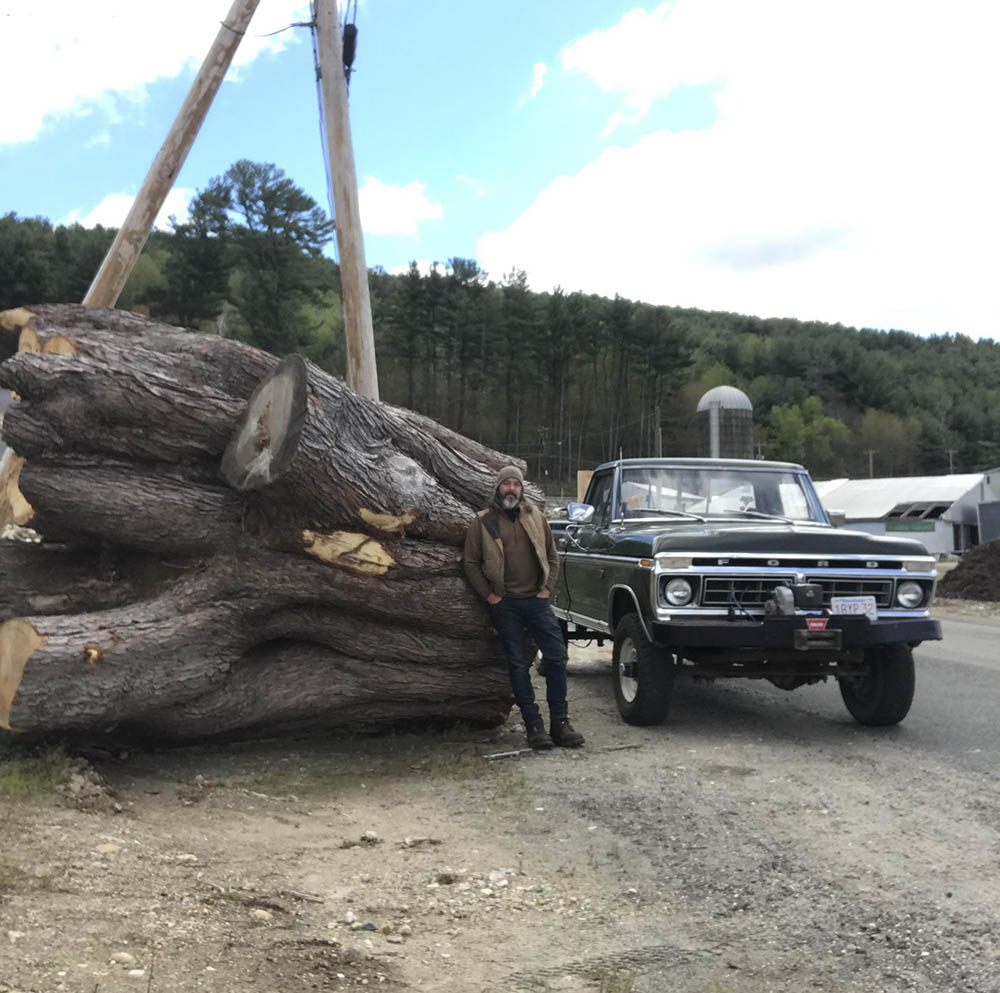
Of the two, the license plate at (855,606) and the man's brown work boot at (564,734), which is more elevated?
the license plate at (855,606)

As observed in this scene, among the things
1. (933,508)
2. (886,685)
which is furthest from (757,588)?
(933,508)

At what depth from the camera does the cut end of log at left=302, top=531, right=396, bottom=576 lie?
19.8 feet

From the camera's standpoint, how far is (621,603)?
297 inches

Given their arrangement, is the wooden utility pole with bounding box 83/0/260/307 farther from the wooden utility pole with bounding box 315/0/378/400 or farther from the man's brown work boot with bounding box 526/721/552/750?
the man's brown work boot with bounding box 526/721/552/750

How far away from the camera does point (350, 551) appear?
20.2ft

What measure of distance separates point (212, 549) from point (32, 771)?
151 cm

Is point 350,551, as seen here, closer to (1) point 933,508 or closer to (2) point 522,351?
(1) point 933,508

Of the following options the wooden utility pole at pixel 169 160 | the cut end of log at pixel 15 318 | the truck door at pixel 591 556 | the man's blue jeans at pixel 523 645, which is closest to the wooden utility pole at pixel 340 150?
the wooden utility pole at pixel 169 160

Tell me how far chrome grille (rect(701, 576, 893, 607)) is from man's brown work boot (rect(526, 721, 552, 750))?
1333 millimetres

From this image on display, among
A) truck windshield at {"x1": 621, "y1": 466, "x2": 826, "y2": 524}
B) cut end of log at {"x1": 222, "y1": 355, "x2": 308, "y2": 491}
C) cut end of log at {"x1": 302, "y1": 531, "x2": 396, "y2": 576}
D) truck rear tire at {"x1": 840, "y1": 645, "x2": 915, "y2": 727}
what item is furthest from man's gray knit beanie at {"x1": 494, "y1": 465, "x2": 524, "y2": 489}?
truck rear tire at {"x1": 840, "y1": 645, "x2": 915, "y2": 727}

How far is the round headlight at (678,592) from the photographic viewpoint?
6691mm

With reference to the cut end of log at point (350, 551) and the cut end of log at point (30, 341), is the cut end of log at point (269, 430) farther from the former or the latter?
the cut end of log at point (30, 341)

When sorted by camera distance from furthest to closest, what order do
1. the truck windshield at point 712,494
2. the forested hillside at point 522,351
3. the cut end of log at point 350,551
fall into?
1. the forested hillside at point 522,351
2. the truck windshield at point 712,494
3. the cut end of log at point 350,551

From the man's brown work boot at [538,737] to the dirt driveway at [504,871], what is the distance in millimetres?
259
